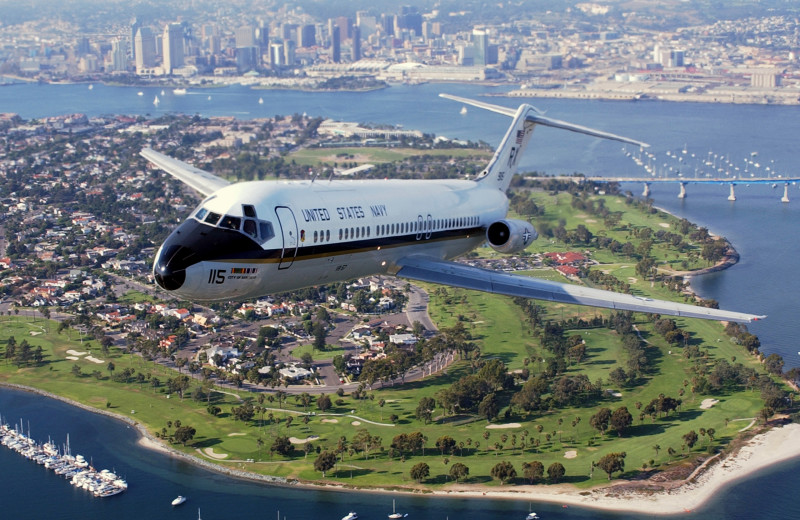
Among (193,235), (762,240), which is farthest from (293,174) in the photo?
(193,235)

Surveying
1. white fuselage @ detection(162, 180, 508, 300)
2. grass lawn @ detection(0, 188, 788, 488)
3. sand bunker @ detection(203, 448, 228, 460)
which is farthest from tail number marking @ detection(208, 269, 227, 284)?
sand bunker @ detection(203, 448, 228, 460)

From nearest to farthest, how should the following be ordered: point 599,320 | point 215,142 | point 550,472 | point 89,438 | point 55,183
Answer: point 550,472, point 89,438, point 599,320, point 55,183, point 215,142

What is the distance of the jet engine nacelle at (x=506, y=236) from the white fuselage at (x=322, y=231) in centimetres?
111

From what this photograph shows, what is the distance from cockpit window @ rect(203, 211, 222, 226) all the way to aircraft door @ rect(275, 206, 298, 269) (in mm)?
1659

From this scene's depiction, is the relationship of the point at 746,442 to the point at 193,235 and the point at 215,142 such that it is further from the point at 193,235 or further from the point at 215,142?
the point at 215,142

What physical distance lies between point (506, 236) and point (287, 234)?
12178mm

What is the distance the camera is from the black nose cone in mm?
26203

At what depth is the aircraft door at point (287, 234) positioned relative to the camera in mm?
28734

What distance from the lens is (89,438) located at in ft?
192

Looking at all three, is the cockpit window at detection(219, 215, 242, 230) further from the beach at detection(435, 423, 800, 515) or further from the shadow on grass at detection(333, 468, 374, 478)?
the shadow on grass at detection(333, 468, 374, 478)

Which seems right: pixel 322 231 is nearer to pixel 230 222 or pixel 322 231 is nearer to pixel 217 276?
pixel 230 222

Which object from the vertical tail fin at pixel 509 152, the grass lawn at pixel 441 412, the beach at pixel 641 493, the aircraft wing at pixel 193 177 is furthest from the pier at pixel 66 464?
the vertical tail fin at pixel 509 152

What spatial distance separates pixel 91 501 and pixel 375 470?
14.4 meters

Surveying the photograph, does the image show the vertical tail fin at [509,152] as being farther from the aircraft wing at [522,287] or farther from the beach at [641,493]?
the beach at [641,493]
